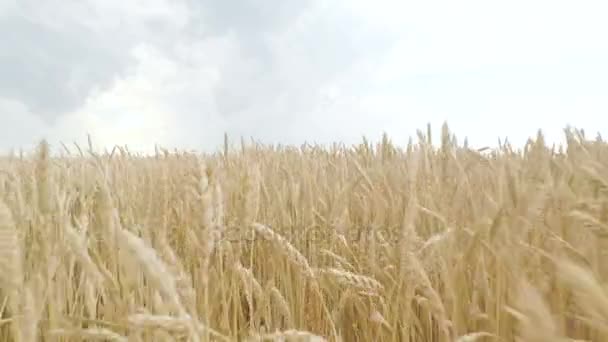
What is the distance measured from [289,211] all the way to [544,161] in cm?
73

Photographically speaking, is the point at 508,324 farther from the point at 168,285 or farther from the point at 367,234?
the point at 168,285

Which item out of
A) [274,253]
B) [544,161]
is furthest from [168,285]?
[544,161]

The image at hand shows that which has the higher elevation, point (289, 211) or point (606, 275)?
point (289, 211)

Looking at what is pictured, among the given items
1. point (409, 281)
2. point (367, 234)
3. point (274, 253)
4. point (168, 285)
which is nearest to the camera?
point (168, 285)

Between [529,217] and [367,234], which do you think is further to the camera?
[367,234]

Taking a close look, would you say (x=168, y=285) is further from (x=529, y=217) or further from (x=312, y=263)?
(x=312, y=263)

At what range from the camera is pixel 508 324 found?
98cm

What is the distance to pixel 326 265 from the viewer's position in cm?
148

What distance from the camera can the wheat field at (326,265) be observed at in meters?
0.56

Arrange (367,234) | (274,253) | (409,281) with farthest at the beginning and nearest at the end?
(367,234)
(274,253)
(409,281)

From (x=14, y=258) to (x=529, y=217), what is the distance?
786 millimetres

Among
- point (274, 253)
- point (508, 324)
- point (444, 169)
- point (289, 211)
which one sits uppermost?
point (444, 169)

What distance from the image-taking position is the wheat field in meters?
0.56

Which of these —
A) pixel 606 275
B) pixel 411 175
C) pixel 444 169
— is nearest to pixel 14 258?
pixel 411 175
